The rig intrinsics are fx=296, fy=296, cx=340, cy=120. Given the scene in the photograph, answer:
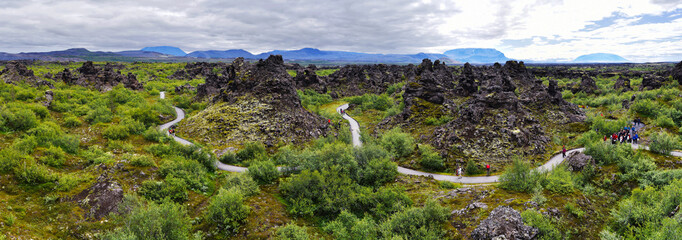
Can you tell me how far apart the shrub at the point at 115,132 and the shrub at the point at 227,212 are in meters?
28.7

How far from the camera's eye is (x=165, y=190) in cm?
3086

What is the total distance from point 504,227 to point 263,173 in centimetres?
2770

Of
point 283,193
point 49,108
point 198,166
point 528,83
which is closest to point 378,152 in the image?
point 283,193

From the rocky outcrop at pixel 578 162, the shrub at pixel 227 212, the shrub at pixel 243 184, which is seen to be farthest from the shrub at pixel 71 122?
the rocky outcrop at pixel 578 162

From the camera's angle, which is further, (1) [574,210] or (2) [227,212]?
(2) [227,212]

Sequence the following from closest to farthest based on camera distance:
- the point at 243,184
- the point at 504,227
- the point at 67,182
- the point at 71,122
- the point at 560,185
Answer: the point at 504,227 → the point at 67,182 → the point at 560,185 → the point at 243,184 → the point at 71,122

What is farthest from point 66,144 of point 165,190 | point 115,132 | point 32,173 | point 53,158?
point 165,190

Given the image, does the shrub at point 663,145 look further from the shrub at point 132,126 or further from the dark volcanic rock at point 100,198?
the shrub at point 132,126

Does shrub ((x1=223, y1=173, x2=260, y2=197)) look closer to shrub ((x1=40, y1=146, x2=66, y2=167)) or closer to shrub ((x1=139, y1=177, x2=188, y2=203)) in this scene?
shrub ((x1=139, y1=177, x2=188, y2=203))

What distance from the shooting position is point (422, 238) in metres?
24.4

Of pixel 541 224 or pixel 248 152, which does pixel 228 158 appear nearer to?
pixel 248 152

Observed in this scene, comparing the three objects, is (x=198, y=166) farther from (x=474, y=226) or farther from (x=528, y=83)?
(x=528, y=83)

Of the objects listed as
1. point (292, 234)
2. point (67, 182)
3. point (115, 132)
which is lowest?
point (292, 234)

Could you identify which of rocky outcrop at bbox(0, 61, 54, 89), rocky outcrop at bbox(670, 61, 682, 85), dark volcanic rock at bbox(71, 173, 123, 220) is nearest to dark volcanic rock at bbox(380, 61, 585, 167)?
rocky outcrop at bbox(670, 61, 682, 85)
